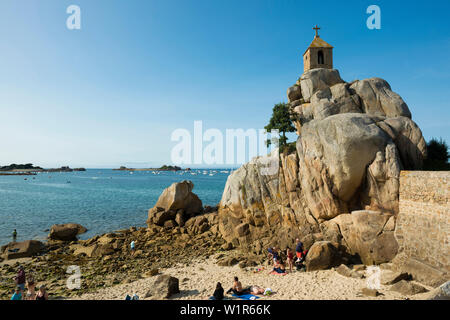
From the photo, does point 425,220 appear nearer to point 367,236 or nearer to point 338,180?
point 367,236

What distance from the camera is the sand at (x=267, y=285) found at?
40.1 feet

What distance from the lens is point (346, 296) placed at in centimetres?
1195

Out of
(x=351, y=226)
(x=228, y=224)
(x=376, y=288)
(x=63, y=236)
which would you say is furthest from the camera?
(x=63, y=236)

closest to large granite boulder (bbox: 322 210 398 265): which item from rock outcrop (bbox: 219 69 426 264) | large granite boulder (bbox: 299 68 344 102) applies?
rock outcrop (bbox: 219 69 426 264)

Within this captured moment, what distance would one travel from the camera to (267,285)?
44.9ft

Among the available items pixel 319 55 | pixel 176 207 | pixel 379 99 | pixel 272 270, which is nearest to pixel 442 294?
pixel 272 270

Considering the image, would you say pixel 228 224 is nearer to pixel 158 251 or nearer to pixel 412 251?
pixel 158 251

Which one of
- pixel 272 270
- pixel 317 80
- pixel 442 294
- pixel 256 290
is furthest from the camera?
pixel 317 80

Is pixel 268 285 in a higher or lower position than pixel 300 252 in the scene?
lower

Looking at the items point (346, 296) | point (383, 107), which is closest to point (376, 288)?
point (346, 296)

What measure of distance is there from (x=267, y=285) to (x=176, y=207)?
1727 centimetres

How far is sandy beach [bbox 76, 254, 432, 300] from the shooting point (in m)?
12.2

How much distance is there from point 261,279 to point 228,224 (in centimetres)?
891
